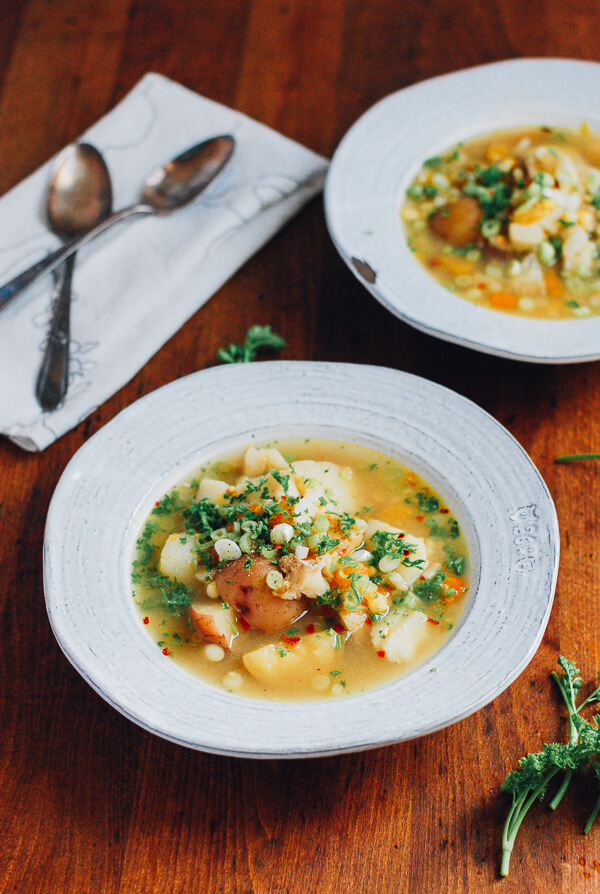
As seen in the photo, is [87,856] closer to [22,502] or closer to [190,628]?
[190,628]

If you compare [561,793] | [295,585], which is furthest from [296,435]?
[561,793]

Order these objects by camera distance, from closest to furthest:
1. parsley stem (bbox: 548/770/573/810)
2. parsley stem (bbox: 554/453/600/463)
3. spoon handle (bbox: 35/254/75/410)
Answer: parsley stem (bbox: 548/770/573/810) → parsley stem (bbox: 554/453/600/463) → spoon handle (bbox: 35/254/75/410)

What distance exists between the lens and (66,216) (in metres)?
3.17

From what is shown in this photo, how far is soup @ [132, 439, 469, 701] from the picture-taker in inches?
81.0

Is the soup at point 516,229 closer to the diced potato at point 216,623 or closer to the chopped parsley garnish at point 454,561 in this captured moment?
the chopped parsley garnish at point 454,561

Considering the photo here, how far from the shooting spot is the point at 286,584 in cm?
210

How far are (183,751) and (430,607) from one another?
27.2 inches

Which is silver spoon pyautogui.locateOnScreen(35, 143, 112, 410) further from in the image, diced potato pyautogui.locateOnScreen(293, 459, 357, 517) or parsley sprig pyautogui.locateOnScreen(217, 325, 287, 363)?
diced potato pyautogui.locateOnScreen(293, 459, 357, 517)

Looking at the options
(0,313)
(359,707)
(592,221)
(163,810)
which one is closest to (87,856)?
(163,810)

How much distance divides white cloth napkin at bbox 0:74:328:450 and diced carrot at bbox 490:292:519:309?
34.8 inches

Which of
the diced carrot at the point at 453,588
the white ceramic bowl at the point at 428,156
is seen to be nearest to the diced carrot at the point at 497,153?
the white ceramic bowl at the point at 428,156

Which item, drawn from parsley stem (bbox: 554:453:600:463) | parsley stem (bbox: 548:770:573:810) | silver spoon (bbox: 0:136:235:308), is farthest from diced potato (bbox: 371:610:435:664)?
silver spoon (bbox: 0:136:235:308)

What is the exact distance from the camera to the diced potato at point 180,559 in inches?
87.8

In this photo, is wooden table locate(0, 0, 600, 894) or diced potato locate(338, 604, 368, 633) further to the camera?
diced potato locate(338, 604, 368, 633)
